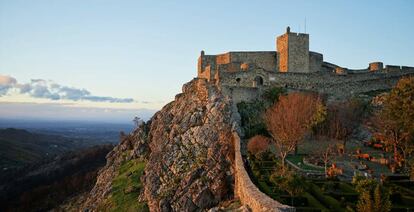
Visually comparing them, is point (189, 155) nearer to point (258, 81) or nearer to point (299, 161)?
point (299, 161)

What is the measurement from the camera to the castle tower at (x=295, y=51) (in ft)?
181

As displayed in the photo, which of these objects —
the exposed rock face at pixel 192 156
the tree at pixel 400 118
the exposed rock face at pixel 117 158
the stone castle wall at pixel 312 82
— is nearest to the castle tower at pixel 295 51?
the stone castle wall at pixel 312 82

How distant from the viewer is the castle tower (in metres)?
55.0

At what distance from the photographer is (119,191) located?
46625mm

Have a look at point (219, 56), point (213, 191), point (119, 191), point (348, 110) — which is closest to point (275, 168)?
point (213, 191)

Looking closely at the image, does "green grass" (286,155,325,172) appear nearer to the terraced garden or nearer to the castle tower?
the terraced garden

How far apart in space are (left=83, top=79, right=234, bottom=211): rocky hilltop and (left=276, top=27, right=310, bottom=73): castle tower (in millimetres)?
14096

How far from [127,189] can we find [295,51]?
30.0 m

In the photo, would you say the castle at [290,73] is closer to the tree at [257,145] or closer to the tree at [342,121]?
the tree at [342,121]

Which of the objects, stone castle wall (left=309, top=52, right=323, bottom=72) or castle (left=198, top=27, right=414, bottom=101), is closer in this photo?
castle (left=198, top=27, right=414, bottom=101)

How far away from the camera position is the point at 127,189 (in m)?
46.2

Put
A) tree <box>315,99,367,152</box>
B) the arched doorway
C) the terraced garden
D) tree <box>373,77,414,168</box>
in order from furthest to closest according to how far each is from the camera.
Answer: the arched doorway, tree <box>315,99,367,152</box>, tree <box>373,77,414,168</box>, the terraced garden

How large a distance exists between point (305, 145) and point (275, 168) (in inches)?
423

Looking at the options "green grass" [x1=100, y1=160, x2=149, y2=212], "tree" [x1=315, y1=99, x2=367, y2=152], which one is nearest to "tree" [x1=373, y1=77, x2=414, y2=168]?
"tree" [x1=315, y1=99, x2=367, y2=152]
